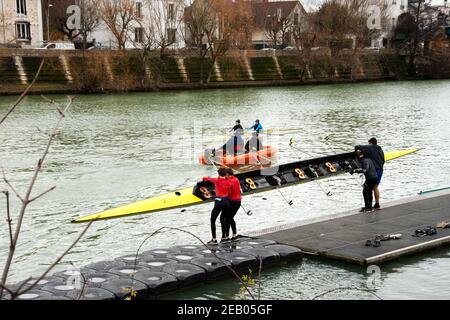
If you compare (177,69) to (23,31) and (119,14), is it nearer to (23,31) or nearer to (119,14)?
(119,14)

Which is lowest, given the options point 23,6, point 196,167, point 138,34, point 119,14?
point 196,167

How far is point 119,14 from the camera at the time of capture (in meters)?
72.7

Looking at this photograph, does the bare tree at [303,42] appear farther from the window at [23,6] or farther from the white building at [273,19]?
the window at [23,6]

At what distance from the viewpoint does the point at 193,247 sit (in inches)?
527

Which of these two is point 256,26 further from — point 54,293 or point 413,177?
point 54,293

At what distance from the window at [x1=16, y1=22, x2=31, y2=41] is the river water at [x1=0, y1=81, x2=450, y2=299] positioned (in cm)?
1783

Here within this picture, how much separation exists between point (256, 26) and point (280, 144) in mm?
68989

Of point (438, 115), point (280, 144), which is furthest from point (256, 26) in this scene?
point (280, 144)

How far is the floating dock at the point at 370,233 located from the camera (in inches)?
508

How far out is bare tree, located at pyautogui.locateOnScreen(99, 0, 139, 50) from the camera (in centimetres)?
6956

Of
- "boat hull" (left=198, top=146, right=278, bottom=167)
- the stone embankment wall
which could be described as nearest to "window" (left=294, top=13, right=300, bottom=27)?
the stone embankment wall

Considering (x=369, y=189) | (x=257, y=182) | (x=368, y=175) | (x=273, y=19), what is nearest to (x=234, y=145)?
(x=257, y=182)

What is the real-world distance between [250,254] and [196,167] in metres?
12.7

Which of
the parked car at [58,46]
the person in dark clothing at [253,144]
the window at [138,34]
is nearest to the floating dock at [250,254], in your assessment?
the person in dark clothing at [253,144]
